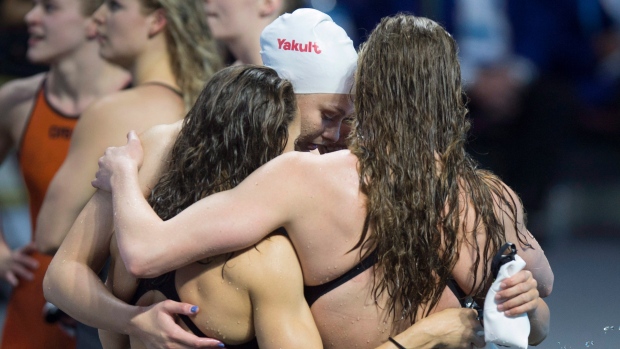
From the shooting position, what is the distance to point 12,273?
3.99 meters

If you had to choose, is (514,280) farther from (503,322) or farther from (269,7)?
(269,7)

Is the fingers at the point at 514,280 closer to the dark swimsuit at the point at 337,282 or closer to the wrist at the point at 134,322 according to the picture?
the dark swimsuit at the point at 337,282

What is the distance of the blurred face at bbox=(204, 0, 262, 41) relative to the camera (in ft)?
12.3

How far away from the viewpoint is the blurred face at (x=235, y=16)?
374 cm

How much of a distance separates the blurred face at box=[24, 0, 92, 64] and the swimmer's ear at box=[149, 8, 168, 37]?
22.6 inches

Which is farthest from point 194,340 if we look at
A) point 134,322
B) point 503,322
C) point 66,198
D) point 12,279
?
point 12,279

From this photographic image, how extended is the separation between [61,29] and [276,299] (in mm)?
2431

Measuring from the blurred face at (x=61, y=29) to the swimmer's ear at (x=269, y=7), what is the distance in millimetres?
931

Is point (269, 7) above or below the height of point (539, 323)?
above

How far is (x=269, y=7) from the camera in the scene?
12.4 ft

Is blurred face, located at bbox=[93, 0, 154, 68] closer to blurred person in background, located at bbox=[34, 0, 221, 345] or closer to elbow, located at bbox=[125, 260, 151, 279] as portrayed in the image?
blurred person in background, located at bbox=[34, 0, 221, 345]

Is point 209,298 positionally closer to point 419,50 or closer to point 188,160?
point 188,160

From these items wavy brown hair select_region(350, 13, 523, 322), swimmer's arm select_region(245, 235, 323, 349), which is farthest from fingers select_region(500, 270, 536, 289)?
swimmer's arm select_region(245, 235, 323, 349)

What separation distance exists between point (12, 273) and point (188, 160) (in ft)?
6.35
